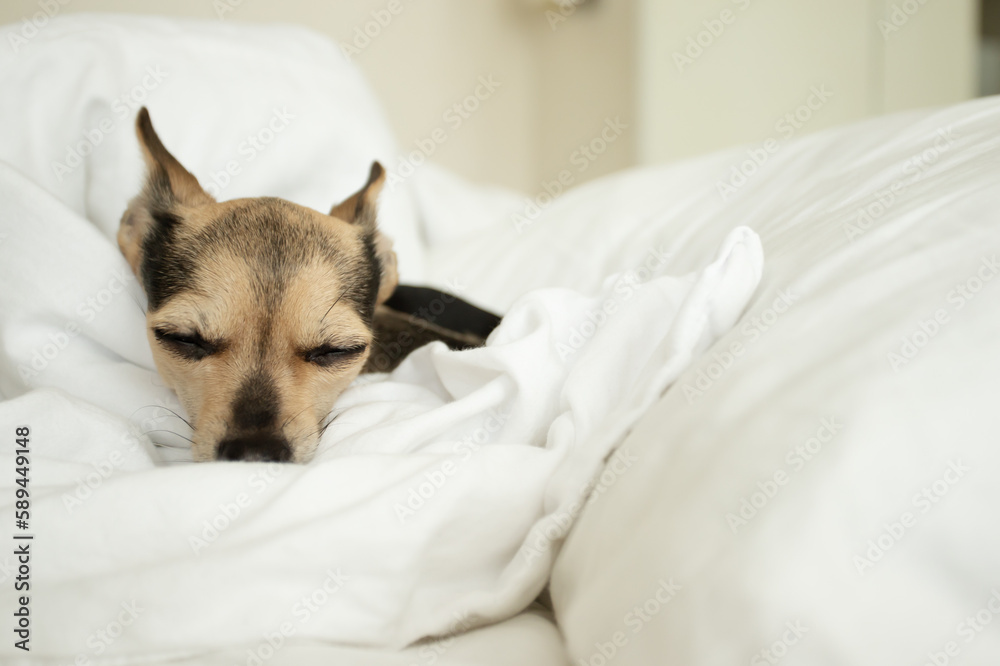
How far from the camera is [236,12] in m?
3.27

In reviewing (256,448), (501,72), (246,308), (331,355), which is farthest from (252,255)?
(501,72)

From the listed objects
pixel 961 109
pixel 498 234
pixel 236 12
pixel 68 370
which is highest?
pixel 236 12

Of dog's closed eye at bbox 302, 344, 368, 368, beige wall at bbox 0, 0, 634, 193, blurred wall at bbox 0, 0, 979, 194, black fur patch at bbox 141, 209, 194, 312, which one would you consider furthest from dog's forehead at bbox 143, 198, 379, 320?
blurred wall at bbox 0, 0, 979, 194

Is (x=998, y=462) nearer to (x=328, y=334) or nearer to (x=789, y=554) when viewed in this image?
(x=789, y=554)

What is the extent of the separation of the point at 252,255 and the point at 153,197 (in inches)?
13.6

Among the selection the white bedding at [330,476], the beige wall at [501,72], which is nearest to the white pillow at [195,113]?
the white bedding at [330,476]

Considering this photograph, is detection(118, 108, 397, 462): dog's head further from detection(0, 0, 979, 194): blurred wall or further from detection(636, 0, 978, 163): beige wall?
detection(636, 0, 978, 163): beige wall

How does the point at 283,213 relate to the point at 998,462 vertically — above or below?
above

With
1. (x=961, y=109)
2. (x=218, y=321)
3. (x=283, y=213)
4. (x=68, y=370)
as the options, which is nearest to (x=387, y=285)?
(x=283, y=213)

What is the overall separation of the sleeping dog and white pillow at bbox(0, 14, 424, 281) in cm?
43

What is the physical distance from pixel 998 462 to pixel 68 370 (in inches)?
62.2

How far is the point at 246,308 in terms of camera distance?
129 cm

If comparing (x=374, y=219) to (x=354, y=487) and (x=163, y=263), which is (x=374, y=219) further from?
(x=354, y=487)

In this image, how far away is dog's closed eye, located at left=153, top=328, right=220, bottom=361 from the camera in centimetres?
129
